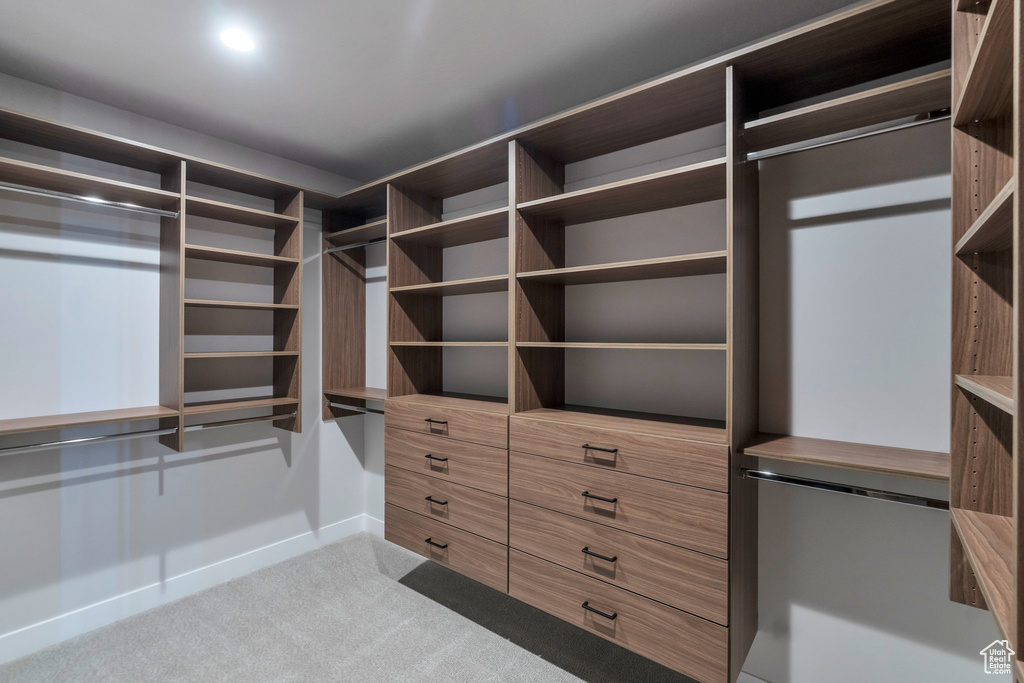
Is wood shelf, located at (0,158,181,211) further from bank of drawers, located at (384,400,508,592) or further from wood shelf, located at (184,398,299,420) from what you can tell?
bank of drawers, located at (384,400,508,592)

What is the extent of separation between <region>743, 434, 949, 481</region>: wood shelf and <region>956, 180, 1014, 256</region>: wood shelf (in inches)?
24.7

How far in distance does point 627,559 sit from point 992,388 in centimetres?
119

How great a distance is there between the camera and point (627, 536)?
1710 millimetres

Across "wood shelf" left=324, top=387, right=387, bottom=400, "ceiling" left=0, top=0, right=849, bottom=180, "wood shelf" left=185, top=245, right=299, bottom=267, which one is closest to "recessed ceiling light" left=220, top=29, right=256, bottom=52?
"ceiling" left=0, top=0, right=849, bottom=180

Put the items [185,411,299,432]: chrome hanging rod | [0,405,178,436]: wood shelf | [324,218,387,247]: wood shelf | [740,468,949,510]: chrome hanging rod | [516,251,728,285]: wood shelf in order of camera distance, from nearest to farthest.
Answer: [740,468,949,510]: chrome hanging rod < [516,251,728,285]: wood shelf < [0,405,178,436]: wood shelf < [185,411,299,432]: chrome hanging rod < [324,218,387,247]: wood shelf

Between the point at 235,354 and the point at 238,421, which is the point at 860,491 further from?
the point at 238,421

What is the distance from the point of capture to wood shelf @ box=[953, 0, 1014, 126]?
2.68 feet

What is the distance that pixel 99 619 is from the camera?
243cm

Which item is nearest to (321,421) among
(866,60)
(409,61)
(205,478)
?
(205,478)

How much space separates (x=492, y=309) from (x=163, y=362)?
Answer: 1.87 m

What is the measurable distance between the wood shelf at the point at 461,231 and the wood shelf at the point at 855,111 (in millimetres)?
1078

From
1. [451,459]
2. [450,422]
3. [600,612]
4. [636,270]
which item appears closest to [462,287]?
[450,422]

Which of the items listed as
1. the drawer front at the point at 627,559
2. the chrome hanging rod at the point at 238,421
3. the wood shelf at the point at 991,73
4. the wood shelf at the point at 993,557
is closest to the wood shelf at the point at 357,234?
the chrome hanging rod at the point at 238,421

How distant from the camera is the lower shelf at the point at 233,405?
99.7 inches
